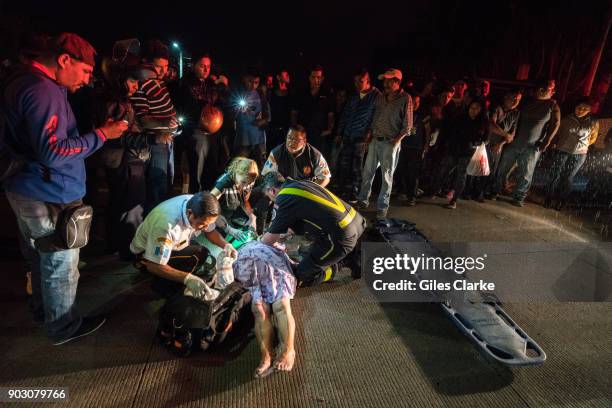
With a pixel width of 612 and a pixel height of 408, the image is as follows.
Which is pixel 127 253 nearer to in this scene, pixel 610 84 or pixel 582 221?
pixel 582 221

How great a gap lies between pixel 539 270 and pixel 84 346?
433 cm

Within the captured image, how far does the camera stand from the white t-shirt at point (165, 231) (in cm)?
250

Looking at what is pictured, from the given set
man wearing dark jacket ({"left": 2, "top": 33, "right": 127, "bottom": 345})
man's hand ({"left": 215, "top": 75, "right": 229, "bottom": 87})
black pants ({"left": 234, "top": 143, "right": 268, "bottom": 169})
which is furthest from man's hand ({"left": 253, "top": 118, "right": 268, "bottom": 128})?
man wearing dark jacket ({"left": 2, "top": 33, "right": 127, "bottom": 345})

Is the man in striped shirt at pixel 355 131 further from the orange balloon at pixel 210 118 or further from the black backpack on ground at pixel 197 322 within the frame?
the black backpack on ground at pixel 197 322

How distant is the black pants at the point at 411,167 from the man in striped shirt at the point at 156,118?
3.68m

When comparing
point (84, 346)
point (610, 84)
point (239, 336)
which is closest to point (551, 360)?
A: point (239, 336)

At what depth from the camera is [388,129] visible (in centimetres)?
500

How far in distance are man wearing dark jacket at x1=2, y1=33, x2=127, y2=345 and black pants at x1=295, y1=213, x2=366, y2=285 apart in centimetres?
167

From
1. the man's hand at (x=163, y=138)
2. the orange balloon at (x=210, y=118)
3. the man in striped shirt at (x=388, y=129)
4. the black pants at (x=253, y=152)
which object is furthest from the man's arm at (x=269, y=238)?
the black pants at (x=253, y=152)

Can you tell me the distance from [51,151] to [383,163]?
4106 millimetres

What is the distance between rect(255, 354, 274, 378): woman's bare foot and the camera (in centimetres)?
221

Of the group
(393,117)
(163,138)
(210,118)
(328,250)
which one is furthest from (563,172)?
(163,138)

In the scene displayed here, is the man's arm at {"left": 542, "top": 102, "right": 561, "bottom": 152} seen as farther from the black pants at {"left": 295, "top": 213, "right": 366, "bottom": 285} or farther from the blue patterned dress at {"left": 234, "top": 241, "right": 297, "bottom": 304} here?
the blue patterned dress at {"left": 234, "top": 241, "right": 297, "bottom": 304}

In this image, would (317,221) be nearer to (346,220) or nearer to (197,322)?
(346,220)
